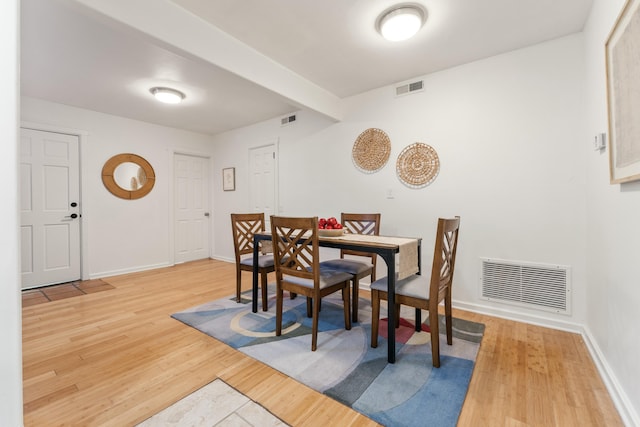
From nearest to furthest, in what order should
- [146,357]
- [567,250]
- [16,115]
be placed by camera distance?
[16,115] → [146,357] → [567,250]

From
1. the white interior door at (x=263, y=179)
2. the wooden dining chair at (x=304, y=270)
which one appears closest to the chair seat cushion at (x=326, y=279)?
Answer: the wooden dining chair at (x=304, y=270)

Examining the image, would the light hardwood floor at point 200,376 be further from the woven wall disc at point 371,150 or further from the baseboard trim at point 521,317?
the woven wall disc at point 371,150

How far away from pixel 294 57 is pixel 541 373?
3.14 metres

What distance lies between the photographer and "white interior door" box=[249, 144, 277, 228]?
14.8 feet

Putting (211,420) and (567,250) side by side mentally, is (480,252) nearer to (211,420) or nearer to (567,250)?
(567,250)

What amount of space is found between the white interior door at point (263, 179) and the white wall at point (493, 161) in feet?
4.17

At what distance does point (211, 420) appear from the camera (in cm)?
136

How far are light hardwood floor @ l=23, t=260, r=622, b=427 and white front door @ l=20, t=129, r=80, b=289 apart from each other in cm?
131

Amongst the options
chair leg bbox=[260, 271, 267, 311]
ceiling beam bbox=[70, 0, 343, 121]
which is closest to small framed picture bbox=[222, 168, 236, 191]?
ceiling beam bbox=[70, 0, 343, 121]

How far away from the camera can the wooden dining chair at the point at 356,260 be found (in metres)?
2.45

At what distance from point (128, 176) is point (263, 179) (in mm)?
2113

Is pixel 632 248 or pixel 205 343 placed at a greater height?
pixel 632 248

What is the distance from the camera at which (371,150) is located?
3.39 meters

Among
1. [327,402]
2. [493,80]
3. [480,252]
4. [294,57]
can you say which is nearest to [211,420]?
[327,402]
